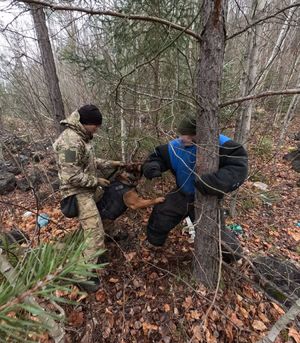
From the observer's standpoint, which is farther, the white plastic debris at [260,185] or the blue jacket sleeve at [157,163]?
the white plastic debris at [260,185]

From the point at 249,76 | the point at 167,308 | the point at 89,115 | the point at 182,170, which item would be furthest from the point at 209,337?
the point at 249,76

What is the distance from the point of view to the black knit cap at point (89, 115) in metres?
2.68

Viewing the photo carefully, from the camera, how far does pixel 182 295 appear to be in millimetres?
2543

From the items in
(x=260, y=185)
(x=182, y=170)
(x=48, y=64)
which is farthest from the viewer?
(x=260, y=185)

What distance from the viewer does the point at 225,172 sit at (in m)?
2.12

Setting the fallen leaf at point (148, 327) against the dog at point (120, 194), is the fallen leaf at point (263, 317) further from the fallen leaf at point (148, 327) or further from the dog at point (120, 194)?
the dog at point (120, 194)

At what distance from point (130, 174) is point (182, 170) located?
33.0 inches

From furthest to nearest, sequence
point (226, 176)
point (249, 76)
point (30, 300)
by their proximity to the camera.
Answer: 1. point (249, 76)
2. point (226, 176)
3. point (30, 300)

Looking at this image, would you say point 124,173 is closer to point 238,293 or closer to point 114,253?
point 114,253

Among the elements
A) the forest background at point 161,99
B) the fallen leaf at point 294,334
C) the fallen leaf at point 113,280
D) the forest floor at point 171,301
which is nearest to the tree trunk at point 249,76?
the forest background at point 161,99

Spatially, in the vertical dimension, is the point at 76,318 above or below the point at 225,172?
below

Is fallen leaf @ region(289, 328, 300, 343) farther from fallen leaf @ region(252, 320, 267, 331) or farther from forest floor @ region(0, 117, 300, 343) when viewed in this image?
fallen leaf @ region(252, 320, 267, 331)

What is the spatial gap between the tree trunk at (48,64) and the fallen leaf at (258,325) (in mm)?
4674

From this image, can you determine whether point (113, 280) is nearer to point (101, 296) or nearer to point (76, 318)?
point (101, 296)
